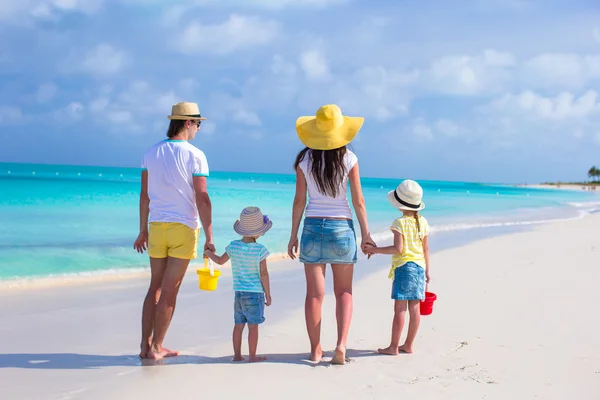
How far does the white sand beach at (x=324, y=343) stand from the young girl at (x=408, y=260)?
205 millimetres

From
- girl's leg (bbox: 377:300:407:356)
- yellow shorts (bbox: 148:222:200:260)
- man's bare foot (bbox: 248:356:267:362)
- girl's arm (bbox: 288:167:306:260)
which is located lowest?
man's bare foot (bbox: 248:356:267:362)

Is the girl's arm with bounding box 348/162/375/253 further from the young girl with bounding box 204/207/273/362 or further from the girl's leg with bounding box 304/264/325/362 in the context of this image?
the young girl with bounding box 204/207/273/362

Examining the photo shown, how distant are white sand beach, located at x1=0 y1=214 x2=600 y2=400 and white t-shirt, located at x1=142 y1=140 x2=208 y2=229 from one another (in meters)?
1.04

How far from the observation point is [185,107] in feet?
14.3

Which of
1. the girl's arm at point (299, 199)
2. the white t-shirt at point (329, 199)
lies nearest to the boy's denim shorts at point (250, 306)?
the girl's arm at point (299, 199)

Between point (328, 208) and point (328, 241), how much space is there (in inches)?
9.0

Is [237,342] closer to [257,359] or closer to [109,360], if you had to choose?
[257,359]

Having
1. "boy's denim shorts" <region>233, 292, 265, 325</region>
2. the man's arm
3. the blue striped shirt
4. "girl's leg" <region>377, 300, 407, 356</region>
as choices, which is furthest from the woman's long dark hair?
"girl's leg" <region>377, 300, 407, 356</region>

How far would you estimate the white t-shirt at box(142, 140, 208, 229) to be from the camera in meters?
4.25

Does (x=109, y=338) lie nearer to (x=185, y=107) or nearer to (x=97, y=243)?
(x=185, y=107)

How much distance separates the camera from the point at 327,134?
423 centimetres

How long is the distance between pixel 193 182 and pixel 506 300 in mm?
3615

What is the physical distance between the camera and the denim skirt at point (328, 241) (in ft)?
13.7

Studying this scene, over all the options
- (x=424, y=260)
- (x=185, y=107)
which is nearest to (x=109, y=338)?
(x=185, y=107)
